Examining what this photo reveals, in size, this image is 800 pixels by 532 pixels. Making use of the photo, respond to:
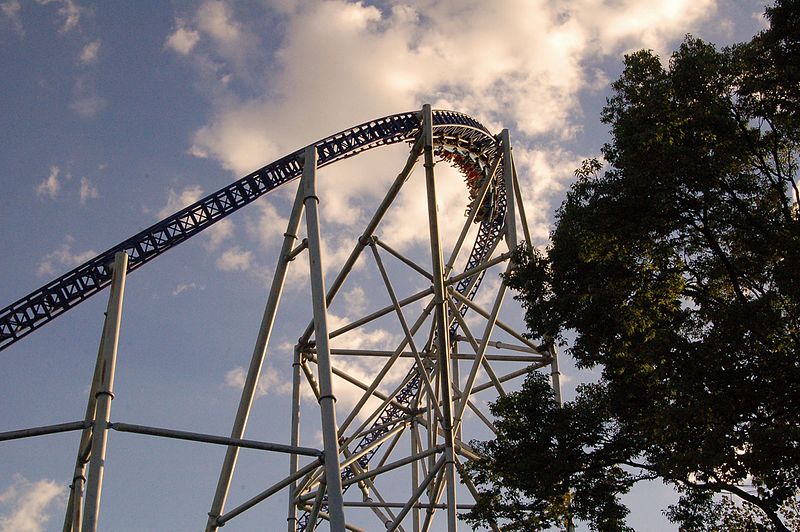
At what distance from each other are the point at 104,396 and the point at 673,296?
287 inches

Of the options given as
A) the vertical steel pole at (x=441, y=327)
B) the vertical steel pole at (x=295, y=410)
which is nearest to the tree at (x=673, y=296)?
the vertical steel pole at (x=441, y=327)

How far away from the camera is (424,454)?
1538 centimetres

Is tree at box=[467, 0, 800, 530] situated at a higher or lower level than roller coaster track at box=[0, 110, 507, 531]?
lower

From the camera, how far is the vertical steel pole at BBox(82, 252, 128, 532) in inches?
431

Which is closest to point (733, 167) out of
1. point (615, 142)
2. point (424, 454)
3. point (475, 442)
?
point (615, 142)

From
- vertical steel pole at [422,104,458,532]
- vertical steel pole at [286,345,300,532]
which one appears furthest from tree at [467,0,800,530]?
vertical steel pole at [286,345,300,532]

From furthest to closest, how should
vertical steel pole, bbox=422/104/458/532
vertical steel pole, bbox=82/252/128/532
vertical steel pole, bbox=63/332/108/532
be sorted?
1. vertical steel pole, bbox=422/104/458/532
2. vertical steel pole, bbox=63/332/108/532
3. vertical steel pole, bbox=82/252/128/532

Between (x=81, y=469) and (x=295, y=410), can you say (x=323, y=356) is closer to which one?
(x=81, y=469)

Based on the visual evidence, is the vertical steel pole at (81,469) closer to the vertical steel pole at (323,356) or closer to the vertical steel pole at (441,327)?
the vertical steel pole at (323,356)

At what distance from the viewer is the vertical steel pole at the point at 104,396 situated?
10938mm

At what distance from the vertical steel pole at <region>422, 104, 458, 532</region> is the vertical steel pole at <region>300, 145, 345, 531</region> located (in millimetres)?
2469

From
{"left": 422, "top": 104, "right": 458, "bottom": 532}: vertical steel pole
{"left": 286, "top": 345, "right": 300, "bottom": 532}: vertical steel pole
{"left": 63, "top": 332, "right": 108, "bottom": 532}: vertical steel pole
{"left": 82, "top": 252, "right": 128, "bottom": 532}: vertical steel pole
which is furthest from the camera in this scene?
{"left": 286, "top": 345, "right": 300, "bottom": 532}: vertical steel pole

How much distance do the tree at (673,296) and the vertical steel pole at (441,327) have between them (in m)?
0.95

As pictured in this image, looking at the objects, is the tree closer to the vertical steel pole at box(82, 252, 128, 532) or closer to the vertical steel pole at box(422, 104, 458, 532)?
the vertical steel pole at box(422, 104, 458, 532)
